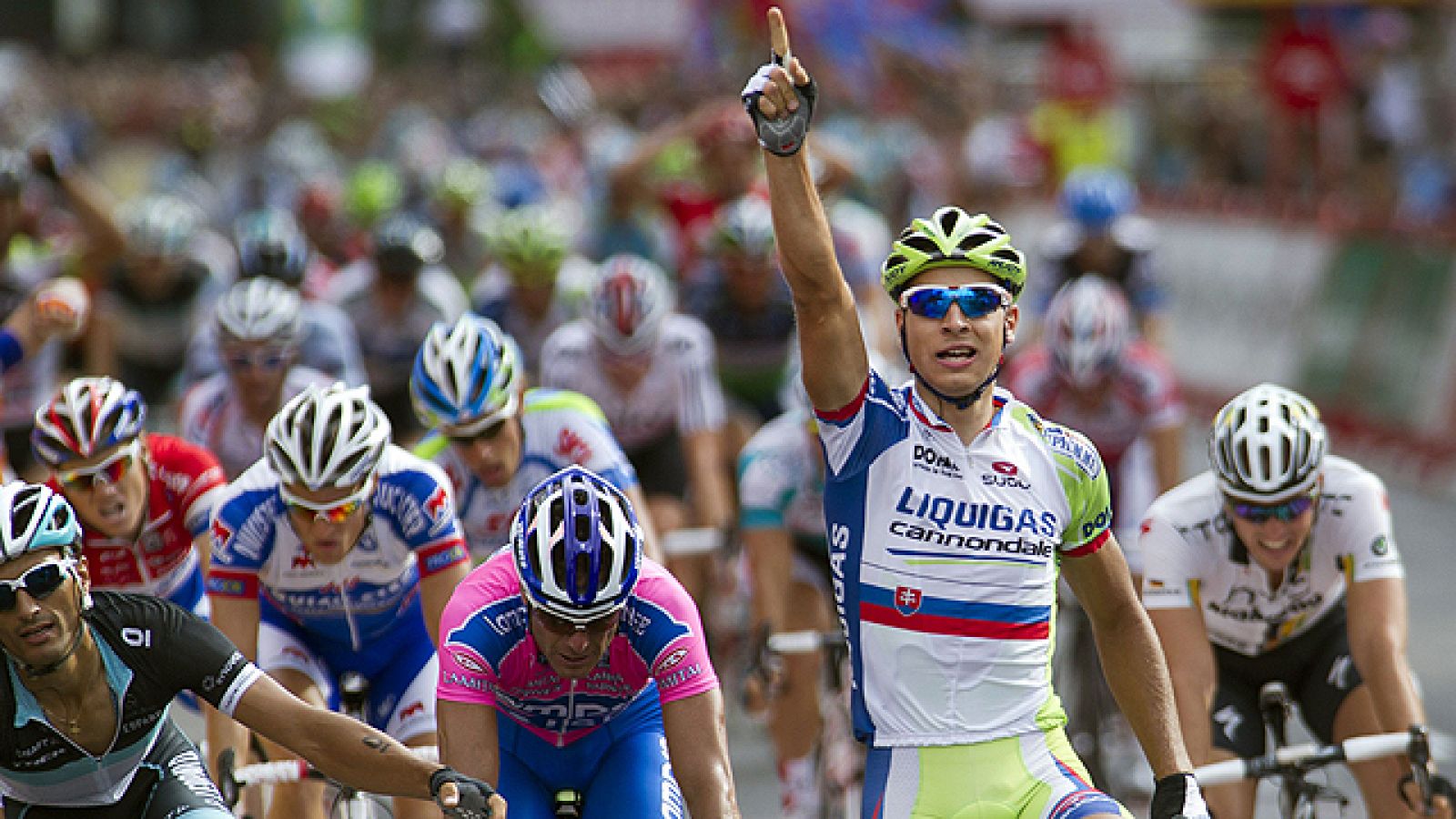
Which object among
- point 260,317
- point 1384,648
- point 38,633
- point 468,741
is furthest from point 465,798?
point 260,317

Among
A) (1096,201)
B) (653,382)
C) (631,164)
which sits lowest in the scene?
(653,382)

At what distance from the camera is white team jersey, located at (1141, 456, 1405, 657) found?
6660mm

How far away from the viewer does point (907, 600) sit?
16.7 feet

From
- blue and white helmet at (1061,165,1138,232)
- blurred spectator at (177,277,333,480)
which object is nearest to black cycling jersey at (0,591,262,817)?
blurred spectator at (177,277,333,480)

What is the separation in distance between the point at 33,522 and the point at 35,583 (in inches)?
6.2

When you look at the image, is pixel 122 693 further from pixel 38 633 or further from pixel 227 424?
pixel 227 424

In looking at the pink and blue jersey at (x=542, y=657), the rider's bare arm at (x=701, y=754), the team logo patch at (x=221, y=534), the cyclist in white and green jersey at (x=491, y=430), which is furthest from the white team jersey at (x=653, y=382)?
the rider's bare arm at (x=701, y=754)

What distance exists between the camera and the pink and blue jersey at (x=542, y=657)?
553 cm

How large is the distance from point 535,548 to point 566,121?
2306 cm

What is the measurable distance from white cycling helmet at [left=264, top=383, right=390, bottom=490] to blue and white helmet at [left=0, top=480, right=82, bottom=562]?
104 centimetres

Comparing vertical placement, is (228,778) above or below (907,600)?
below

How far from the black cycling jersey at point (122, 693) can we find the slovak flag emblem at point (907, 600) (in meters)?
1.60

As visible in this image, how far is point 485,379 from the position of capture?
7.17m

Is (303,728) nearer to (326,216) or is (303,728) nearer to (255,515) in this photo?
(255,515)
